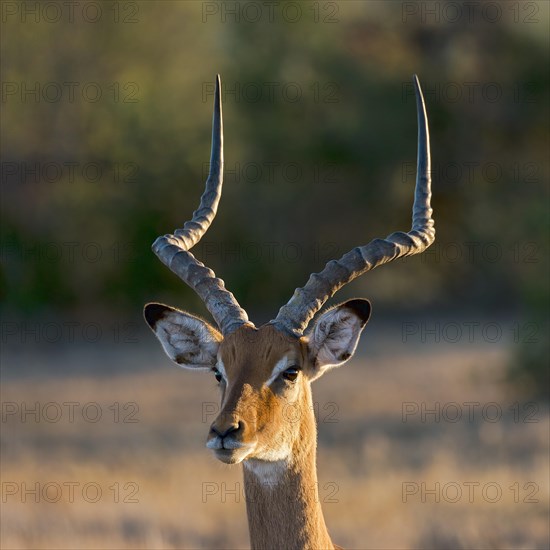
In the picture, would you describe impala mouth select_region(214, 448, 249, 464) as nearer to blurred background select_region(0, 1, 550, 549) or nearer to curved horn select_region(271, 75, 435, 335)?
curved horn select_region(271, 75, 435, 335)

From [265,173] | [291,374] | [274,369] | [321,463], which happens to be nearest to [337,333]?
[291,374]

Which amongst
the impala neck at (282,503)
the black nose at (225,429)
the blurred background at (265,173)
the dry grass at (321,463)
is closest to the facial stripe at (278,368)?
the impala neck at (282,503)

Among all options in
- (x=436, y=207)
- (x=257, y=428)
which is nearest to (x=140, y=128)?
(x=436, y=207)

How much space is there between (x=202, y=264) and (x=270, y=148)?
2874cm

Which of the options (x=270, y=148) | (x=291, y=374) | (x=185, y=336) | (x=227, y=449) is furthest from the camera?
(x=270, y=148)

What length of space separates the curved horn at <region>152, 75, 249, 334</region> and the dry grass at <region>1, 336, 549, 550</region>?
3.39 m

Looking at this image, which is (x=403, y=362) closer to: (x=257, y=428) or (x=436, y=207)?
(x=436, y=207)

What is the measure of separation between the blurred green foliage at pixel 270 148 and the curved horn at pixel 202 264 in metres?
23.8

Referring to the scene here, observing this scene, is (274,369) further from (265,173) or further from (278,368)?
(265,173)

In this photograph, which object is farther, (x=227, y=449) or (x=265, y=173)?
(x=265, y=173)

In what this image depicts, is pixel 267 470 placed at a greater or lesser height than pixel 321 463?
lesser

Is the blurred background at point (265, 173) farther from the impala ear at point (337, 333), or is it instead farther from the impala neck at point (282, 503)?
the impala neck at point (282, 503)

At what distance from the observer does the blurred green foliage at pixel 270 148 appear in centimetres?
3316

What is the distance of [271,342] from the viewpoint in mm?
7082
